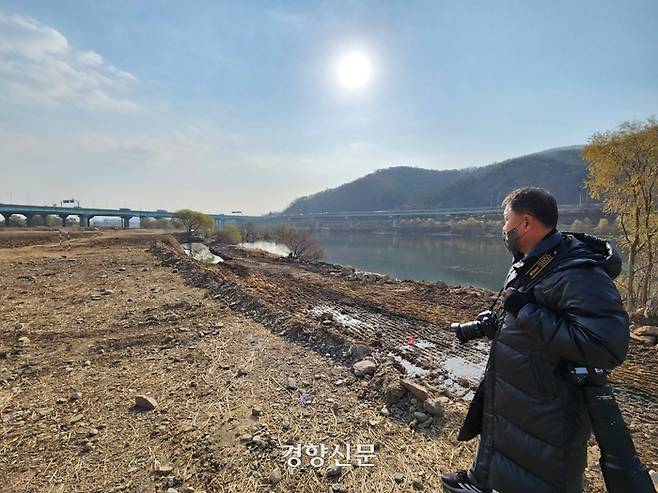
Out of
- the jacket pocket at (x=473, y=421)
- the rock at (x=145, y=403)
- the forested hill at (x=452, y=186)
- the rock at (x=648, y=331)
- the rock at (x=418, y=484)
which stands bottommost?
the rock at (x=648, y=331)

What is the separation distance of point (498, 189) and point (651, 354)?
119128mm

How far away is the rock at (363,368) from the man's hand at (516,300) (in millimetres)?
2890

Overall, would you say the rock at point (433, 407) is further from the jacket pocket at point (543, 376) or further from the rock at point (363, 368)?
the jacket pocket at point (543, 376)

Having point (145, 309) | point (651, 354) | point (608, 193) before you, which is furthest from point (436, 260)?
point (145, 309)

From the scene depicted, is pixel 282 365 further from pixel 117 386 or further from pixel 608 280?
pixel 608 280

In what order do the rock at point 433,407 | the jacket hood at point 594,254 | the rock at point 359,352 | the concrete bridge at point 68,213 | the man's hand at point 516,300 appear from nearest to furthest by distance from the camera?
the jacket hood at point 594,254, the man's hand at point 516,300, the rock at point 433,407, the rock at point 359,352, the concrete bridge at point 68,213

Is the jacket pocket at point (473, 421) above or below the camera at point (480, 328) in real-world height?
below

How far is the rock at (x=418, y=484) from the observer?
2365 millimetres

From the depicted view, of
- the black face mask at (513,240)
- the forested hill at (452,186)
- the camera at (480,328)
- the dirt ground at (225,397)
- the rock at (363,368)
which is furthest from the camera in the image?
the forested hill at (452,186)

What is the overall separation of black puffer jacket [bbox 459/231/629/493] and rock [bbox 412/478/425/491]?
37.0 inches

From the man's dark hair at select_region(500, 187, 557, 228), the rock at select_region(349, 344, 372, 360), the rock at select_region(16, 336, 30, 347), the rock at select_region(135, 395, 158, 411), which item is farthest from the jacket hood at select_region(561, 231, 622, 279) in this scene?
the rock at select_region(16, 336, 30, 347)

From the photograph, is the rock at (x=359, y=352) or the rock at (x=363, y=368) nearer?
the rock at (x=363, y=368)

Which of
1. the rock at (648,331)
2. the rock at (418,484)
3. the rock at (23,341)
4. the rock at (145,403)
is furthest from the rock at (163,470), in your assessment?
the rock at (648,331)

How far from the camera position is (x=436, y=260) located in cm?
3148
